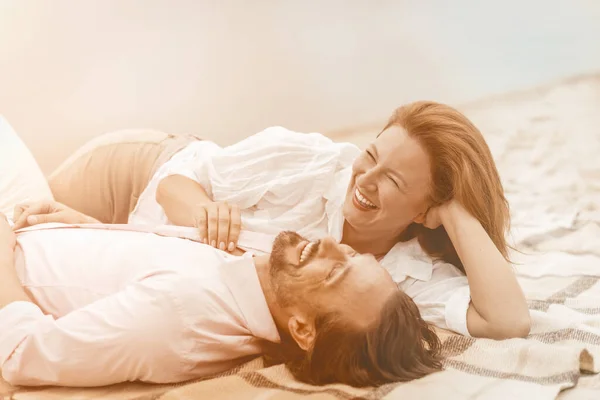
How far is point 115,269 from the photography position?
1.19 metres

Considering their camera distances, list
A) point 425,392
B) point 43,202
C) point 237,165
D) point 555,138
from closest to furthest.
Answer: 1. point 425,392
2. point 43,202
3. point 237,165
4. point 555,138

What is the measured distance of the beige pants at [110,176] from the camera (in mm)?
1793

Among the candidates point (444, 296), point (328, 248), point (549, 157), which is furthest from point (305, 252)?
point (549, 157)

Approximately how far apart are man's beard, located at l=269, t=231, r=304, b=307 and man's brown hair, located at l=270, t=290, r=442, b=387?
7 centimetres

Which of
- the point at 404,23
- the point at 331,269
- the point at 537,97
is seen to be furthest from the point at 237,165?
the point at 537,97

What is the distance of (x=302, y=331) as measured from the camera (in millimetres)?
1121

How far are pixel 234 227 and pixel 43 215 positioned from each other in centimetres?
38

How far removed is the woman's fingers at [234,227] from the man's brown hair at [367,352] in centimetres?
34

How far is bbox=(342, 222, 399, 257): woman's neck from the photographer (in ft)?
4.91

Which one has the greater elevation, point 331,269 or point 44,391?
point 331,269

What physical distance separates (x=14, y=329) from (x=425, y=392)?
61 cm

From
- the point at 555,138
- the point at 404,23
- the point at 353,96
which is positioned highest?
the point at 404,23

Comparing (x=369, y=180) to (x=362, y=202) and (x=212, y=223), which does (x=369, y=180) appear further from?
(x=212, y=223)

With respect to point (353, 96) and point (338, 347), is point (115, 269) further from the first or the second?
point (353, 96)
